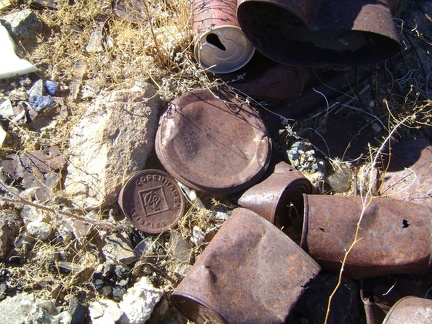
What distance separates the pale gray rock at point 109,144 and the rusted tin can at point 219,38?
484 mm

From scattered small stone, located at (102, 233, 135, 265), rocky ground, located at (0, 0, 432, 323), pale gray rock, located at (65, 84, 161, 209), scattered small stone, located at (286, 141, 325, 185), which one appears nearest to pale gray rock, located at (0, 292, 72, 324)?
rocky ground, located at (0, 0, 432, 323)

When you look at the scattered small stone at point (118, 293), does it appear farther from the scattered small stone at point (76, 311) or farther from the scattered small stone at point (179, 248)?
the scattered small stone at point (179, 248)

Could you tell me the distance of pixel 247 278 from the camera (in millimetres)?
2594

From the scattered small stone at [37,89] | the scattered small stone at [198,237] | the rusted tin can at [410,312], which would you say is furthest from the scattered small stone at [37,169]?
the rusted tin can at [410,312]

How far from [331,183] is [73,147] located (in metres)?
1.85

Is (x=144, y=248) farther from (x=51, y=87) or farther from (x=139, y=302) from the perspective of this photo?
(x=51, y=87)

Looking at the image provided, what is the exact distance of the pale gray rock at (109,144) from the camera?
121 inches

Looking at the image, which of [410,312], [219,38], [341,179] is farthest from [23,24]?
[410,312]

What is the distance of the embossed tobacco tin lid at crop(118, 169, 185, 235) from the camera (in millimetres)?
3057

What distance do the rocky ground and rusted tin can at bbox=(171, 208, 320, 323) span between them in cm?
30

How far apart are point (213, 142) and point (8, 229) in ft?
4.72

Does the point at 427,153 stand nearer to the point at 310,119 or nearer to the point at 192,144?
the point at 310,119

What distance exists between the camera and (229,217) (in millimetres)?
2943

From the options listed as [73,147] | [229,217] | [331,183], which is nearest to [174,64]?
[73,147]
